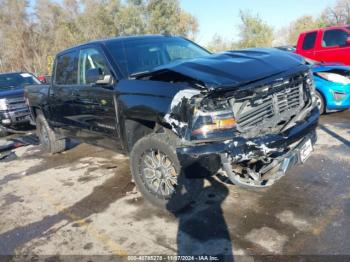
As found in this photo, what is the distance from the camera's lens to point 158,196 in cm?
369

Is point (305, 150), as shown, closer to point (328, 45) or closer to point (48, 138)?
point (48, 138)

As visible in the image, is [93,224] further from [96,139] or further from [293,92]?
[293,92]

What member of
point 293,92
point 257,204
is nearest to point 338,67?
point 293,92

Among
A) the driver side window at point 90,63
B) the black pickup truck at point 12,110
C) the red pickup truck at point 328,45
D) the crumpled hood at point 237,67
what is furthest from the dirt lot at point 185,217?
the red pickup truck at point 328,45

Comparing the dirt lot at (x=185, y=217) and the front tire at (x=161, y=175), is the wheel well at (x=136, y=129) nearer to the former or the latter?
the front tire at (x=161, y=175)

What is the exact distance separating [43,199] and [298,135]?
320 cm

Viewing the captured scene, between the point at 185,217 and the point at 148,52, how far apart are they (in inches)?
84.6

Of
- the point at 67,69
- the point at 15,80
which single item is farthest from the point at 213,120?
the point at 15,80

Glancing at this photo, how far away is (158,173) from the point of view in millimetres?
3656

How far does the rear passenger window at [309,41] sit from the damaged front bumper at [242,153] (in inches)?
286

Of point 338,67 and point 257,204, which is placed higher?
point 338,67

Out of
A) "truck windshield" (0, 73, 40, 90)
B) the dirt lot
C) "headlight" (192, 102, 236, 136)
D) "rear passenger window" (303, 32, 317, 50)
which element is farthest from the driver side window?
"rear passenger window" (303, 32, 317, 50)

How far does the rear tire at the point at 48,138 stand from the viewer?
20.8 ft

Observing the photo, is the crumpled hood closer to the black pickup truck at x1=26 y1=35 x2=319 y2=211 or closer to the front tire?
the black pickup truck at x1=26 y1=35 x2=319 y2=211
